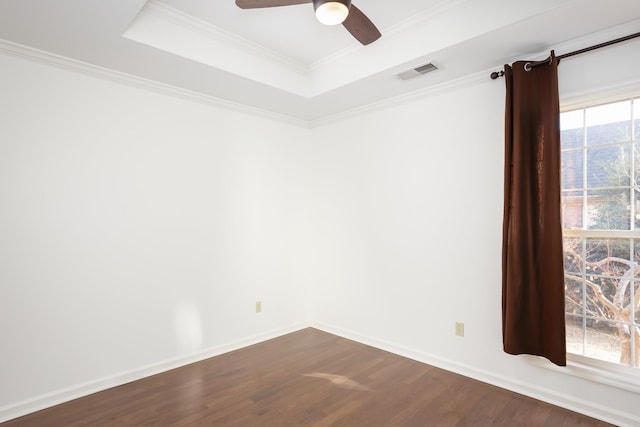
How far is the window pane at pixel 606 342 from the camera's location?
2375 millimetres

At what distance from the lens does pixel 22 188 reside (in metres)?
2.50

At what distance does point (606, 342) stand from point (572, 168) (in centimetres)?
120

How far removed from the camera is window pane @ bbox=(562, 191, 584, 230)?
2.56 metres

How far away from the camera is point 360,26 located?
2047 millimetres

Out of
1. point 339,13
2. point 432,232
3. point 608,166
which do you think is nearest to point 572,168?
point 608,166

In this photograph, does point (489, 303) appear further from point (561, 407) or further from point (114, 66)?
point (114, 66)

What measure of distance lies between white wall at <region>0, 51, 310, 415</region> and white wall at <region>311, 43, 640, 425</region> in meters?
0.74

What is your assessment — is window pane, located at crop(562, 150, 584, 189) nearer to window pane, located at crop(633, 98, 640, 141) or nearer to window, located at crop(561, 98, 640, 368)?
window, located at crop(561, 98, 640, 368)

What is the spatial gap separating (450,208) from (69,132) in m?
3.07

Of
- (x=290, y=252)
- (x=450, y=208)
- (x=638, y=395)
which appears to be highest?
(x=450, y=208)

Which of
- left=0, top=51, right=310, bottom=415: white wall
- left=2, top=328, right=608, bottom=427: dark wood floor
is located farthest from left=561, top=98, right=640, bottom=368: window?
left=0, top=51, right=310, bottom=415: white wall

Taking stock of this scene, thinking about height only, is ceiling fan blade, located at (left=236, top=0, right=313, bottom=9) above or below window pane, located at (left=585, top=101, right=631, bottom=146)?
above

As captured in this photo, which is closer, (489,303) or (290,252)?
(489,303)

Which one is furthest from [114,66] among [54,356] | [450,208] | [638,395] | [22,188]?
[638,395]
